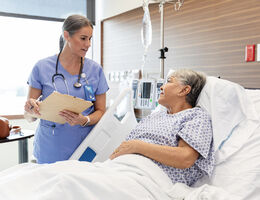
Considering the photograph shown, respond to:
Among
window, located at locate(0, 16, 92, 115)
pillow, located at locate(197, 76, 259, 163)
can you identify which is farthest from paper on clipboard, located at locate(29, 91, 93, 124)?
window, located at locate(0, 16, 92, 115)

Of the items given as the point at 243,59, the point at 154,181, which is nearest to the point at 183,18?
the point at 243,59

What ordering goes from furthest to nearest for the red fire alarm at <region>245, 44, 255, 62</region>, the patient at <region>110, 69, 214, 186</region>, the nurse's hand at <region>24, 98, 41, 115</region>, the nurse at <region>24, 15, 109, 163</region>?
the red fire alarm at <region>245, 44, 255, 62</region> → the nurse at <region>24, 15, 109, 163</region> → the nurse's hand at <region>24, 98, 41, 115</region> → the patient at <region>110, 69, 214, 186</region>

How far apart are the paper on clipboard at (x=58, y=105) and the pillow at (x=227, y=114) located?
2.15 ft

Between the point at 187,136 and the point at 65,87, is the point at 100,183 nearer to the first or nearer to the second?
the point at 187,136

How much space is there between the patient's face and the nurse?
1.47 ft

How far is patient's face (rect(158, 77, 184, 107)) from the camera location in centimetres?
164

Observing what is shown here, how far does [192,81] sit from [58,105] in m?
0.75

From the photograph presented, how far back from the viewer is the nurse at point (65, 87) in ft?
5.85

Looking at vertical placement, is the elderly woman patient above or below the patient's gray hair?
below

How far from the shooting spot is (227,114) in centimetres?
158

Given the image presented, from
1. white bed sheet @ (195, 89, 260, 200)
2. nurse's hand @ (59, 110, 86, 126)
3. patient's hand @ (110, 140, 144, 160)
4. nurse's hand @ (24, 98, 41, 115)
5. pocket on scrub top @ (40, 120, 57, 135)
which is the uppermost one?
nurse's hand @ (24, 98, 41, 115)

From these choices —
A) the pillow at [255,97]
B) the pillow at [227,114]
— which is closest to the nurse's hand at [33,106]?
the pillow at [227,114]

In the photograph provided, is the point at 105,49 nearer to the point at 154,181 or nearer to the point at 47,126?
the point at 47,126

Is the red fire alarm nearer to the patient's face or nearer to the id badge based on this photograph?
the patient's face
